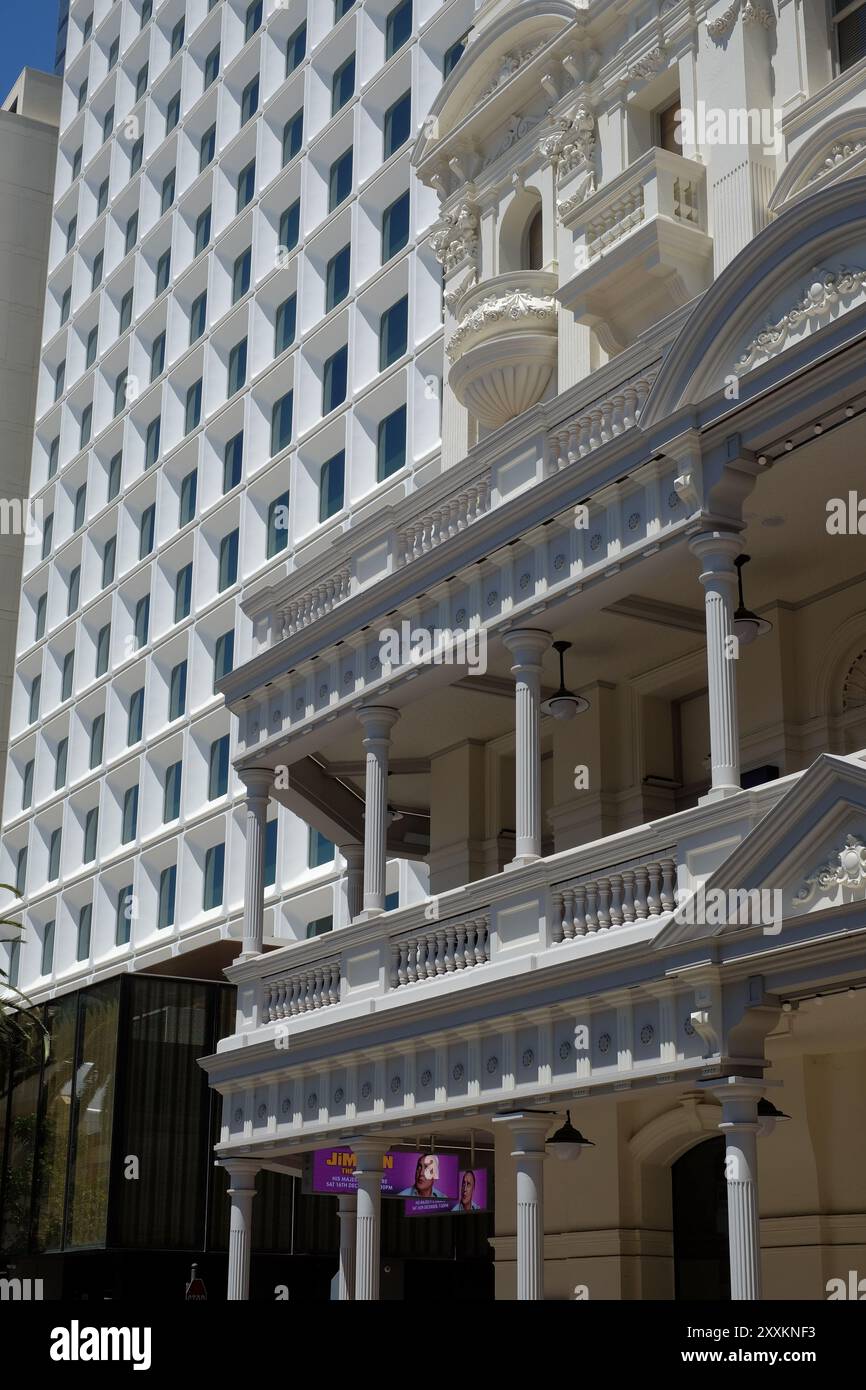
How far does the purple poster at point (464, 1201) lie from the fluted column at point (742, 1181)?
9.93m

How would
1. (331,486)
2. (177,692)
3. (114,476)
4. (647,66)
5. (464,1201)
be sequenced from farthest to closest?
(114,476) → (177,692) → (331,486) → (464,1201) → (647,66)

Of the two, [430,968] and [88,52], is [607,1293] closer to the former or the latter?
[430,968]

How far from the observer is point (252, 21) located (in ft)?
149

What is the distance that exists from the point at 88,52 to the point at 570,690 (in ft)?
134

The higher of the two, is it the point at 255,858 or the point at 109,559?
the point at 109,559

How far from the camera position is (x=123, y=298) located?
50.4 m

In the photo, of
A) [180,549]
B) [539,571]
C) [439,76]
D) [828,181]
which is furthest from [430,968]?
[180,549]

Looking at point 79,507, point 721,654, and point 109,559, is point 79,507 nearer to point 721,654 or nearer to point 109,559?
point 109,559

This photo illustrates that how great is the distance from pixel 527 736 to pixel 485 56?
11969mm

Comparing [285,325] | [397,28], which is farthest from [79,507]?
[397,28]

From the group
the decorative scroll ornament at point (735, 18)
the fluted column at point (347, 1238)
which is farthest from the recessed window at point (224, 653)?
the decorative scroll ornament at point (735, 18)

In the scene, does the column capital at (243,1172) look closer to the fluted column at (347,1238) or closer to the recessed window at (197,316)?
the fluted column at (347,1238)

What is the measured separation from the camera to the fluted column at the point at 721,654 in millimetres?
16000

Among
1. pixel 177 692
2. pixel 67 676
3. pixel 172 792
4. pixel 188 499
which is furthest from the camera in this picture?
pixel 67 676
